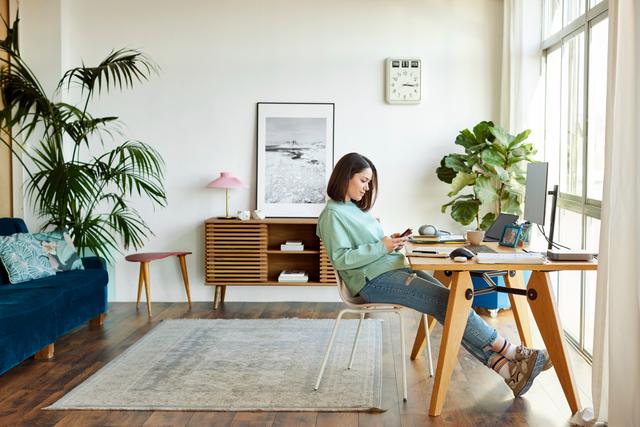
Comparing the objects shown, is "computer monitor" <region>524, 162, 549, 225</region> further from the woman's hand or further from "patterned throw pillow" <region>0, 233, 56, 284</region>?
"patterned throw pillow" <region>0, 233, 56, 284</region>

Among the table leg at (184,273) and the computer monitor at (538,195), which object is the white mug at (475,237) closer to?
the computer monitor at (538,195)

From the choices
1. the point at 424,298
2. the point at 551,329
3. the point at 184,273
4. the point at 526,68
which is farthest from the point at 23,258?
the point at 526,68

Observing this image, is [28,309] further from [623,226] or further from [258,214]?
[623,226]

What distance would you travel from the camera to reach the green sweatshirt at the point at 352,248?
12.4 ft

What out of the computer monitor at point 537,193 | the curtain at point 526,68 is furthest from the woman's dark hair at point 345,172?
the curtain at point 526,68

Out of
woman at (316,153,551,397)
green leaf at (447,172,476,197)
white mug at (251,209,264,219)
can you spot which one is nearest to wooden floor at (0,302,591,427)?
Result: woman at (316,153,551,397)

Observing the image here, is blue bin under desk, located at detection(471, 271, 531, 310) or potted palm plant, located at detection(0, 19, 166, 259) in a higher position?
potted palm plant, located at detection(0, 19, 166, 259)

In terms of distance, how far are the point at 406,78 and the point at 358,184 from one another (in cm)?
277

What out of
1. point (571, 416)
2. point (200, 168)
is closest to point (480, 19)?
point (200, 168)

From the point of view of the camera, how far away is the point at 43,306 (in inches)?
175

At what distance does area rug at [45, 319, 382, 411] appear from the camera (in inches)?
147

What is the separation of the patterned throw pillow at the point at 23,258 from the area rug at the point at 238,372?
31.9 inches

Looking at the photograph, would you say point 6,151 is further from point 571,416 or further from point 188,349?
point 571,416

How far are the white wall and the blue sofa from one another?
51.6 inches
